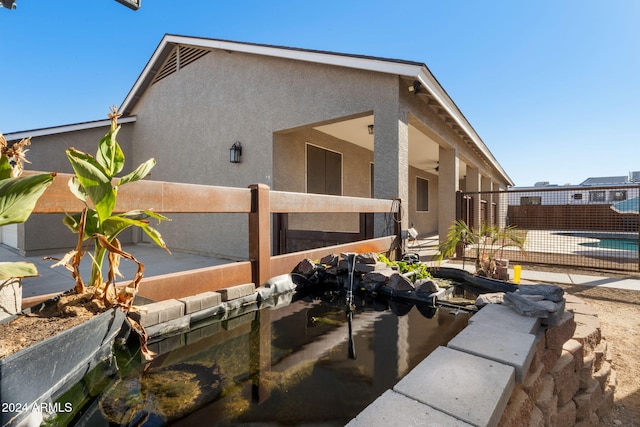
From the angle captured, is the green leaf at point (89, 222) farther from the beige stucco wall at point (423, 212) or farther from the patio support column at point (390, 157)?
the beige stucco wall at point (423, 212)

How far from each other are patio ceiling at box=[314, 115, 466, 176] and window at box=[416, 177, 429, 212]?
1857 mm

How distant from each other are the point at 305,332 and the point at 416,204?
10.4m

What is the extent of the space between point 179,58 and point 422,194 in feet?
33.1

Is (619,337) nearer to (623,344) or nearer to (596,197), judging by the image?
(623,344)

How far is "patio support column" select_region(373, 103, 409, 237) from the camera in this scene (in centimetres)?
482

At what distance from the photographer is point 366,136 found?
738 cm

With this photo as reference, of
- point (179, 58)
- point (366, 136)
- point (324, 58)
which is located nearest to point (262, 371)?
point (324, 58)

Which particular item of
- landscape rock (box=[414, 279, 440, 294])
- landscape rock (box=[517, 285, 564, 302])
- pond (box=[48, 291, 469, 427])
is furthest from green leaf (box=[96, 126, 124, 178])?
landscape rock (box=[517, 285, 564, 302])

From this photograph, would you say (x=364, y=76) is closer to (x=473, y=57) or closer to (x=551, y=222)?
(x=473, y=57)

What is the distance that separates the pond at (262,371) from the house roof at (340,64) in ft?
12.9

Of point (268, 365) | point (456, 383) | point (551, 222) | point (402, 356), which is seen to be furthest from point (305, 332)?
point (551, 222)

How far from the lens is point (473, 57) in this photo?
28.0 feet

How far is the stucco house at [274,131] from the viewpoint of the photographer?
5.05 meters

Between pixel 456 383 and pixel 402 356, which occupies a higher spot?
pixel 456 383
